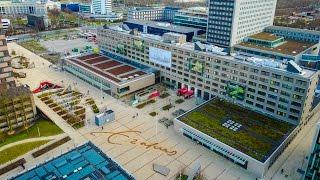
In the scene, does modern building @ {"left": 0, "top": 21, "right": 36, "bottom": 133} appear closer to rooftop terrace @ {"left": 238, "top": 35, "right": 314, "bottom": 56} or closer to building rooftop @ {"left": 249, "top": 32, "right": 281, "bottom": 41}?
rooftop terrace @ {"left": 238, "top": 35, "right": 314, "bottom": 56}

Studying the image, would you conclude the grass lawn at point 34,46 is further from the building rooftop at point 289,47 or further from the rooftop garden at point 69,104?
the building rooftop at point 289,47

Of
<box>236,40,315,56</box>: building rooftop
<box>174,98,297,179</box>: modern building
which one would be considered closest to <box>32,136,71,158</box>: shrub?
<box>174,98,297,179</box>: modern building

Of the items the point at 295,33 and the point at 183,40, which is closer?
the point at 183,40

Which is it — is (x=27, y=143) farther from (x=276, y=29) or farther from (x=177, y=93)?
(x=276, y=29)

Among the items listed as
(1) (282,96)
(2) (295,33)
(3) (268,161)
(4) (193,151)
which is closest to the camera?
(3) (268,161)

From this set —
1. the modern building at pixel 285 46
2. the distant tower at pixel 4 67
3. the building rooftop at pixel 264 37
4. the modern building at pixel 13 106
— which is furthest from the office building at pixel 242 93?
the building rooftop at pixel 264 37

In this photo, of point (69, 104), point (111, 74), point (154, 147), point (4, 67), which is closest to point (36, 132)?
point (69, 104)

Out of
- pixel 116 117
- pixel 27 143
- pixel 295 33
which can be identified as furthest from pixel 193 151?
pixel 295 33
